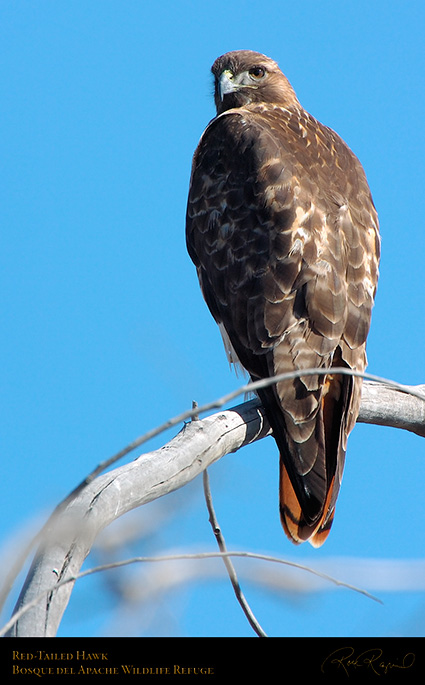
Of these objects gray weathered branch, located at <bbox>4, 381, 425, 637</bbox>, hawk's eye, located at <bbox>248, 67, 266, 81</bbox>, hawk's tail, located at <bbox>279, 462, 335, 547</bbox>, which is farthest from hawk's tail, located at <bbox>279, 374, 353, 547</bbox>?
hawk's eye, located at <bbox>248, 67, 266, 81</bbox>

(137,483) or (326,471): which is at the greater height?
(326,471)

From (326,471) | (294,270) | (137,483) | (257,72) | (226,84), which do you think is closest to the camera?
(137,483)

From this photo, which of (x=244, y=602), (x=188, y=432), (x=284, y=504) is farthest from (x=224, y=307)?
(x=244, y=602)

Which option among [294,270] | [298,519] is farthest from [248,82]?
[298,519]

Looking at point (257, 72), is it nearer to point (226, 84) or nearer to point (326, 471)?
point (226, 84)

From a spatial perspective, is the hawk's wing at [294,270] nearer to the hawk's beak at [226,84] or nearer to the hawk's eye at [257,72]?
the hawk's beak at [226,84]

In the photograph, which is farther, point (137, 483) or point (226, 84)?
point (226, 84)

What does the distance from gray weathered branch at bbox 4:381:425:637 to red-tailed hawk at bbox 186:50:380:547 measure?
23cm

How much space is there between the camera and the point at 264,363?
12.8ft

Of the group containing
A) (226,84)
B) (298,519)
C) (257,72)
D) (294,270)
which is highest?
(257,72)

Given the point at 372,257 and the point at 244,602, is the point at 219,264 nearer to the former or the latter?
the point at 372,257

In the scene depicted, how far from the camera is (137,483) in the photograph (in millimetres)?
2441

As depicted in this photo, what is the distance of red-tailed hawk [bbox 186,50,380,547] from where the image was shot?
366cm

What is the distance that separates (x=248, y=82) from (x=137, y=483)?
3976mm
